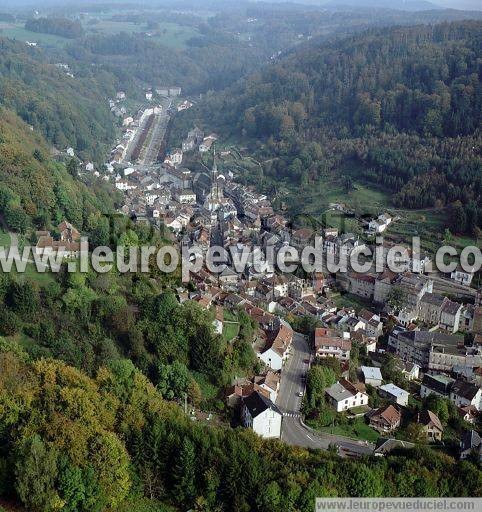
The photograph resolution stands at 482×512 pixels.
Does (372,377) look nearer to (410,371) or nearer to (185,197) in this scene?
(410,371)

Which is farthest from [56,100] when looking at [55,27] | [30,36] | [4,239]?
[55,27]

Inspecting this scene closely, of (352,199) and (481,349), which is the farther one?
(352,199)

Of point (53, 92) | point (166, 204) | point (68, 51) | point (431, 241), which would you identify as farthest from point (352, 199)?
point (68, 51)

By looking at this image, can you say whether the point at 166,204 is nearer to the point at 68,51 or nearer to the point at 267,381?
the point at 267,381

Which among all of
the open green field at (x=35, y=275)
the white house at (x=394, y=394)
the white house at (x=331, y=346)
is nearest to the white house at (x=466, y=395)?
the white house at (x=394, y=394)

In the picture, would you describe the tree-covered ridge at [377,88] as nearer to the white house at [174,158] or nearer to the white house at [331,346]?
the white house at [174,158]

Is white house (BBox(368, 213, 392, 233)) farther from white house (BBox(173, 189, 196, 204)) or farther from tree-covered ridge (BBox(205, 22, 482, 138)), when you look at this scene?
tree-covered ridge (BBox(205, 22, 482, 138))
